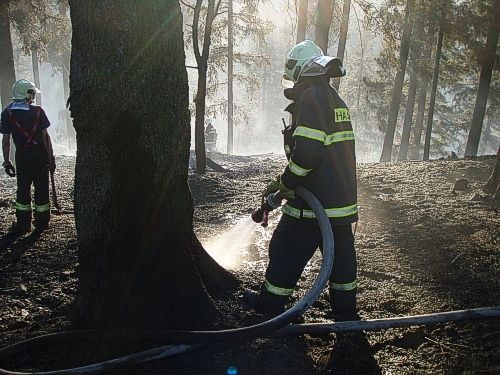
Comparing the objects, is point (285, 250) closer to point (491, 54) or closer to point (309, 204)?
point (309, 204)

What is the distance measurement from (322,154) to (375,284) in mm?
1770

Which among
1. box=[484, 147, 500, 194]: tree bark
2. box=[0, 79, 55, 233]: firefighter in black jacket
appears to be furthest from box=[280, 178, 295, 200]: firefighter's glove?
box=[484, 147, 500, 194]: tree bark

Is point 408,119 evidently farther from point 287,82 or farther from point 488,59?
point 287,82

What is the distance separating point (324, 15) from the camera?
41.8 ft

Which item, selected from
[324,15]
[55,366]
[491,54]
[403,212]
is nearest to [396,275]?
[403,212]

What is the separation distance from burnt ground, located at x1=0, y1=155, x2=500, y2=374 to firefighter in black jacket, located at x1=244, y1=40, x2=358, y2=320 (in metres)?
0.29

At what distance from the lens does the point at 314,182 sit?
3.41 metres

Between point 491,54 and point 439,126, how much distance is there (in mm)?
15259

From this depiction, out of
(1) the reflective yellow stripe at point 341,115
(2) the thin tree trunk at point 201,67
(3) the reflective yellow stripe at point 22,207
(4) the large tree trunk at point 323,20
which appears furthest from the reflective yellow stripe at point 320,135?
(4) the large tree trunk at point 323,20

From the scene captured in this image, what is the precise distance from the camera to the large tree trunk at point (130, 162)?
2.92 meters

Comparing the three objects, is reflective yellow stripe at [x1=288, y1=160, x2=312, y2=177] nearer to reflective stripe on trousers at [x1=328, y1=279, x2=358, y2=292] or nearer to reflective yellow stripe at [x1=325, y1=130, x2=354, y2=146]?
reflective yellow stripe at [x1=325, y1=130, x2=354, y2=146]

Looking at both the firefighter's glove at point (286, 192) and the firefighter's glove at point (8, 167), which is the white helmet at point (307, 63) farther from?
the firefighter's glove at point (8, 167)

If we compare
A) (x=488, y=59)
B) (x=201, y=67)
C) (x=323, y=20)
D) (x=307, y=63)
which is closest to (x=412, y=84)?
(x=488, y=59)

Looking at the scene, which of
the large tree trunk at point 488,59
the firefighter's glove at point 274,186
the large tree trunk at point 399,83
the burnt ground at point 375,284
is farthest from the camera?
the large tree trunk at point 399,83
